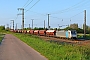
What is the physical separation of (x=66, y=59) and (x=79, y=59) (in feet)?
2.91

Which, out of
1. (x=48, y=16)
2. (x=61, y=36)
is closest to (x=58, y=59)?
(x=61, y=36)

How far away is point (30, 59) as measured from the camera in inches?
594

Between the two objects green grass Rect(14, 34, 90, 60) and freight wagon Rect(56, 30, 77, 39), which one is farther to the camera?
freight wagon Rect(56, 30, 77, 39)

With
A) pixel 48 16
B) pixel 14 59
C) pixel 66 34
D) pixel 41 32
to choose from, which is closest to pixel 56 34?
pixel 66 34

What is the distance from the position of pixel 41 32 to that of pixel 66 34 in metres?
24.4

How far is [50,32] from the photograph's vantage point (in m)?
75.6

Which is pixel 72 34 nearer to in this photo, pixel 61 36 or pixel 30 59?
pixel 61 36

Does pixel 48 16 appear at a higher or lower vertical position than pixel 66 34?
higher

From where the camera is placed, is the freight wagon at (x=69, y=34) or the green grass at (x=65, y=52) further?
the freight wagon at (x=69, y=34)

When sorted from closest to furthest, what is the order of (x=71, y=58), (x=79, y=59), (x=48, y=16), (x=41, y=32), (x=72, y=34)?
(x=79, y=59) → (x=71, y=58) → (x=72, y=34) → (x=41, y=32) → (x=48, y=16)

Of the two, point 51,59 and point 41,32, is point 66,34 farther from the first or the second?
point 51,59

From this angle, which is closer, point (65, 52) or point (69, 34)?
point (65, 52)

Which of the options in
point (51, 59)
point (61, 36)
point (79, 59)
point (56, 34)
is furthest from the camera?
point (56, 34)

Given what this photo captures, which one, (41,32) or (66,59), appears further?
(41,32)
